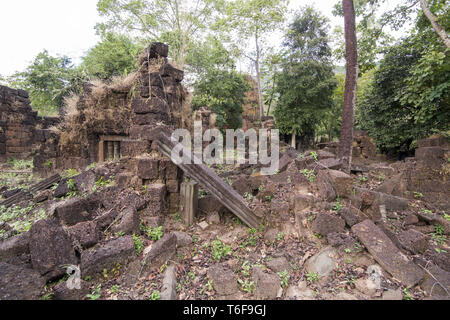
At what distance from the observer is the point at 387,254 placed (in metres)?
2.75

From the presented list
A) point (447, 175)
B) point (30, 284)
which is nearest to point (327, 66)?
point (447, 175)

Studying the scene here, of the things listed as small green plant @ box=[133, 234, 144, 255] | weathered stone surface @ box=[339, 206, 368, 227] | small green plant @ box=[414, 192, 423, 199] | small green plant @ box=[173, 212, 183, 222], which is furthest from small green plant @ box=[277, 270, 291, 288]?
small green plant @ box=[414, 192, 423, 199]

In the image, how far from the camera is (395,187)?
4.91 meters

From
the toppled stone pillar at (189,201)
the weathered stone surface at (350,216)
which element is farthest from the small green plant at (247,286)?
the weathered stone surface at (350,216)

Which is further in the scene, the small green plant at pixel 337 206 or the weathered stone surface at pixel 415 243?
the small green plant at pixel 337 206

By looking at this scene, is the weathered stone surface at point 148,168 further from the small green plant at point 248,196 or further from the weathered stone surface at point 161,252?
the small green plant at point 248,196

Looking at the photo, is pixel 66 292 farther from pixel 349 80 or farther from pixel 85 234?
pixel 349 80

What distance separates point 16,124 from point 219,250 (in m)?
14.1

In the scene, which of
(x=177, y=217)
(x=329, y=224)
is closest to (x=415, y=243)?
(x=329, y=224)

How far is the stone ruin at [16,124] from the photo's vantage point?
10.9 metres

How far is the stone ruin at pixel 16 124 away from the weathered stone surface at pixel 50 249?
11.1 m

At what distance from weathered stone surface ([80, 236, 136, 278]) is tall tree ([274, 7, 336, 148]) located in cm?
1427
